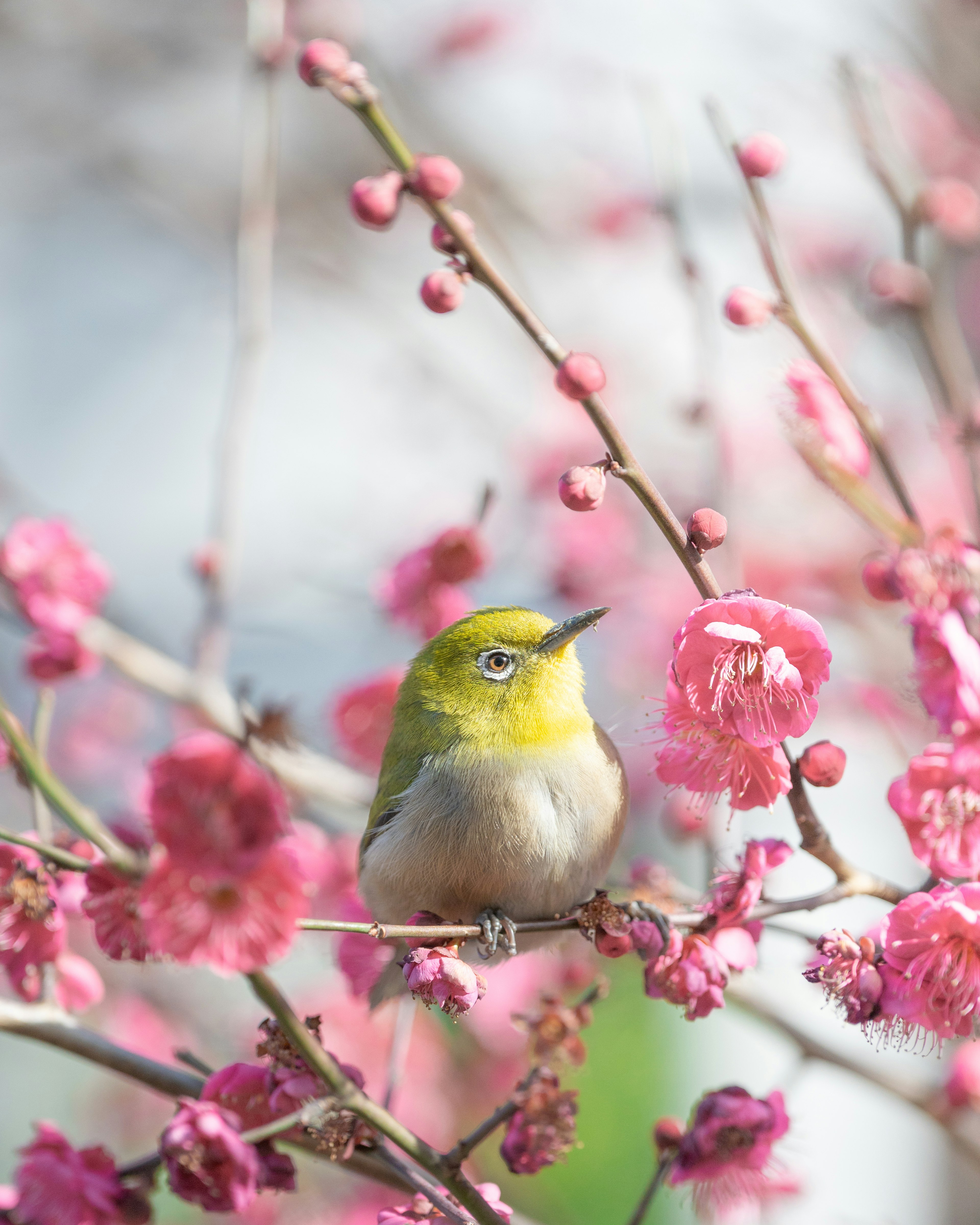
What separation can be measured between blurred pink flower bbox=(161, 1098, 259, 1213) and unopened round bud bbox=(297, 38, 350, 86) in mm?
1562

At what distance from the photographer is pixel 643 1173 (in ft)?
19.2

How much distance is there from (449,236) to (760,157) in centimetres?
66

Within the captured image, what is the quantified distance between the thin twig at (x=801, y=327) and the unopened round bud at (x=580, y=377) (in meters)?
0.50

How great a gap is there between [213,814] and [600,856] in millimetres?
1166

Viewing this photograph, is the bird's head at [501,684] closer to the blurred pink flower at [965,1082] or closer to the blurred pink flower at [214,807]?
the blurred pink flower at [214,807]

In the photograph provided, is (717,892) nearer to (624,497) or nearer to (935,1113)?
(935,1113)

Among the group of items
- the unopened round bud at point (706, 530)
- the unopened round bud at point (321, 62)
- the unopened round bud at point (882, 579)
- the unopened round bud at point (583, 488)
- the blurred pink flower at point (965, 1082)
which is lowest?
the blurred pink flower at point (965, 1082)

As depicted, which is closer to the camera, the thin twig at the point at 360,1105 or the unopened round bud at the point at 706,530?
the thin twig at the point at 360,1105

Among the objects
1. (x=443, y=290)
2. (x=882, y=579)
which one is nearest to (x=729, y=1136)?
(x=882, y=579)

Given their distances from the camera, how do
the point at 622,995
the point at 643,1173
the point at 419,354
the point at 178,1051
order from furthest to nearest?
the point at 643,1173 < the point at 419,354 < the point at 622,995 < the point at 178,1051

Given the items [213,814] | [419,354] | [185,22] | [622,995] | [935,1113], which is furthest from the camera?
[185,22]

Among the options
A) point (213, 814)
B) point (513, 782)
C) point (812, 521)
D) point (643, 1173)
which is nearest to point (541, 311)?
point (812, 521)

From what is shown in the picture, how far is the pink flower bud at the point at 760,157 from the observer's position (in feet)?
6.32

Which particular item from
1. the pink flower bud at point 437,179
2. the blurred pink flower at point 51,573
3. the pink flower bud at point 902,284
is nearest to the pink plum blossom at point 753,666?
the pink flower bud at point 437,179
